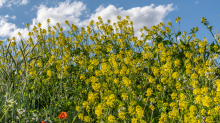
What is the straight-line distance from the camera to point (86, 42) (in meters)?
5.71

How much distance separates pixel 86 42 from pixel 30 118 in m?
2.91

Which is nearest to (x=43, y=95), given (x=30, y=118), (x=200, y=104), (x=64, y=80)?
(x=64, y=80)

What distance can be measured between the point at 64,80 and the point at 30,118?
4.76 feet

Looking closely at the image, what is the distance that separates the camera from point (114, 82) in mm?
3523

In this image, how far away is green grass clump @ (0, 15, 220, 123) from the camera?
2875 millimetres

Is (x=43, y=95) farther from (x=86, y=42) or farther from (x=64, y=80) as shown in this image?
(x=86, y=42)

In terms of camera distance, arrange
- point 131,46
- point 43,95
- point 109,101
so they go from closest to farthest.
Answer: point 109,101
point 43,95
point 131,46

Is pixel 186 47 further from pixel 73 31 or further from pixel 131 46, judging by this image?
pixel 73 31

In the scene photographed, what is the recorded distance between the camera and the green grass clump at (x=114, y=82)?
2875 millimetres

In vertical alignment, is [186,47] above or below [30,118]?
above

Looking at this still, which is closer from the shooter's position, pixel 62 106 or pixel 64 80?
pixel 62 106

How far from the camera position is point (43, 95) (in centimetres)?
443

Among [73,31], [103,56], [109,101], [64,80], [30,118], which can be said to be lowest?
[30,118]

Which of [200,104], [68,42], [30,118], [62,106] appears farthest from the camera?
[68,42]
